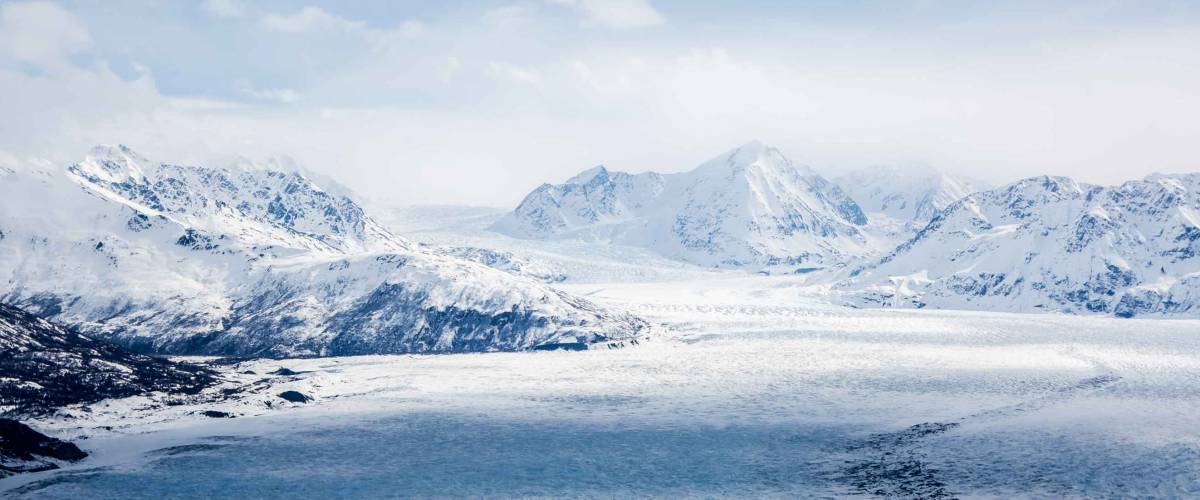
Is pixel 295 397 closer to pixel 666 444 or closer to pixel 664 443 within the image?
pixel 664 443

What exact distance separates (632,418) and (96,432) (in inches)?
3695

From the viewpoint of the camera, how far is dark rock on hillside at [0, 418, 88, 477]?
133250 millimetres

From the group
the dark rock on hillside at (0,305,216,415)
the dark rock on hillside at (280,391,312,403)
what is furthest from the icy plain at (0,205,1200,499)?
the dark rock on hillside at (0,305,216,415)

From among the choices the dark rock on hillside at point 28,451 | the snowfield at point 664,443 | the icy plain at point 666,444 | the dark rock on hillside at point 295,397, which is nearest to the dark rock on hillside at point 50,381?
the snowfield at point 664,443

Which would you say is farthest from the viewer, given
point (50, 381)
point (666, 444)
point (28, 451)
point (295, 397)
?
point (295, 397)

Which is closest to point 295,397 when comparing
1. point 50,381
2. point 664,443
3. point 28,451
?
point 50,381

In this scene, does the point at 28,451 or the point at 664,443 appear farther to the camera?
the point at 664,443

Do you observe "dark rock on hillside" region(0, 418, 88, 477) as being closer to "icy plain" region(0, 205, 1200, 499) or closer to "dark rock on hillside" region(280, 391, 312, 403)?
"icy plain" region(0, 205, 1200, 499)

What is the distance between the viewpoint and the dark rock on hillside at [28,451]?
133250 mm

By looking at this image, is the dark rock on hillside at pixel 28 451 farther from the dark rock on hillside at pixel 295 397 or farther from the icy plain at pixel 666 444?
the dark rock on hillside at pixel 295 397

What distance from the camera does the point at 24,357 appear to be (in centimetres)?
19250

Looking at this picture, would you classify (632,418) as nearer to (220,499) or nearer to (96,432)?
(220,499)

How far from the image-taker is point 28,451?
138 metres

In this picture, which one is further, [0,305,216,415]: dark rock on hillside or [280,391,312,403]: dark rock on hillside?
[280,391,312,403]: dark rock on hillside
